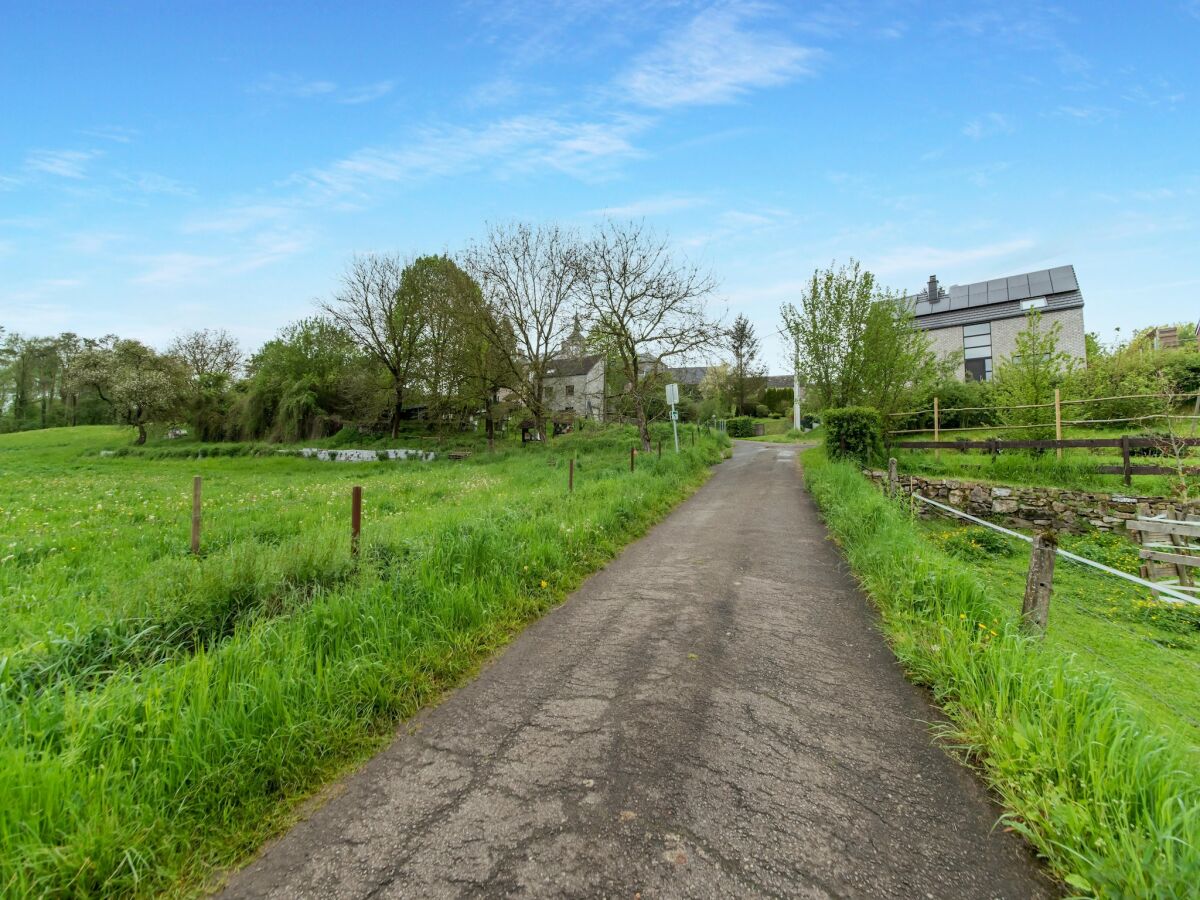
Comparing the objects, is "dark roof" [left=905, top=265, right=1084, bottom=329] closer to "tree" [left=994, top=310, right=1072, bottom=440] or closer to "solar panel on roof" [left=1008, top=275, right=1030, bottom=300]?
"solar panel on roof" [left=1008, top=275, right=1030, bottom=300]

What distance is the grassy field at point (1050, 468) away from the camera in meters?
10.3

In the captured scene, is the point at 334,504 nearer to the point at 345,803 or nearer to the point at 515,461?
the point at 345,803

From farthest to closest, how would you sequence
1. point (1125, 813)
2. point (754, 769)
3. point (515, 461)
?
1. point (515, 461)
2. point (754, 769)
3. point (1125, 813)

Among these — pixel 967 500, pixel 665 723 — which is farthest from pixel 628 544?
pixel 967 500

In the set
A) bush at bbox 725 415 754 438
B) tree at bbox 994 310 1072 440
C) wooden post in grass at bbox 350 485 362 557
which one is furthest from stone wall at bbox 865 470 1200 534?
bush at bbox 725 415 754 438

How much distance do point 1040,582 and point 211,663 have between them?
5486mm

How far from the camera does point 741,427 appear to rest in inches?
1620

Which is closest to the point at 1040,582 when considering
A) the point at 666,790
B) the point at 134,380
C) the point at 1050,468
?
the point at 666,790

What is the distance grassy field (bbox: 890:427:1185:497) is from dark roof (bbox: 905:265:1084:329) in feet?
60.8

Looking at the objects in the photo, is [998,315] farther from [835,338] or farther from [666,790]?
[666,790]

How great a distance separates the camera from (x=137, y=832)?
2006 mm

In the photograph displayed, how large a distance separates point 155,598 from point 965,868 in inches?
197

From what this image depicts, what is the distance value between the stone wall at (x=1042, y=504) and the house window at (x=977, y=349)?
939 inches

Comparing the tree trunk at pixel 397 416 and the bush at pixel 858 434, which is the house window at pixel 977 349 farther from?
the tree trunk at pixel 397 416
